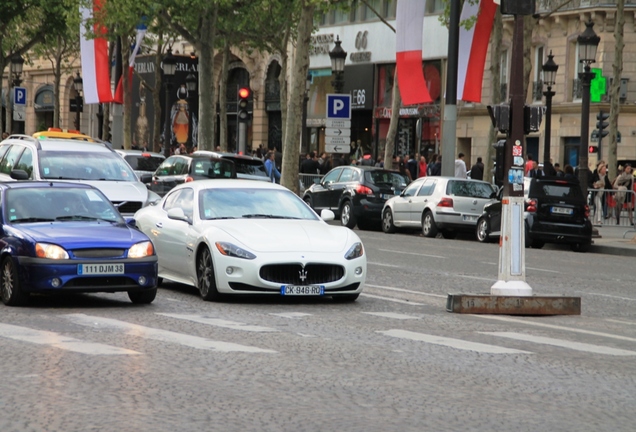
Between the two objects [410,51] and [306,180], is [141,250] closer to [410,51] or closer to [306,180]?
[410,51]

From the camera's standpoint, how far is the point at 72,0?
169 feet

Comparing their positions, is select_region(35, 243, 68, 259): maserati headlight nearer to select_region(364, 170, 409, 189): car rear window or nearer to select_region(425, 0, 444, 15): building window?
select_region(364, 170, 409, 189): car rear window

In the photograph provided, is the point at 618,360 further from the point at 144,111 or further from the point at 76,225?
the point at 144,111

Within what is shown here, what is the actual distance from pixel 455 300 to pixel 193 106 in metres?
58.6

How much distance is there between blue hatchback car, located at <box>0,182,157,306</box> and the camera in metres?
14.0

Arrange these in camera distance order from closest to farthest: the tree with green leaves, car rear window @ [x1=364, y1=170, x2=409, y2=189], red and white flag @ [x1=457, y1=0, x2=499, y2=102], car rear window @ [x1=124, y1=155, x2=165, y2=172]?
1. red and white flag @ [x1=457, y1=0, x2=499, y2=102]
2. car rear window @ [x1=364, y1=170, x2=409, y2=189]
3. car rear window @ [x1=124, y1=155, x2=165, y2=172]
4. the tree with green leaves

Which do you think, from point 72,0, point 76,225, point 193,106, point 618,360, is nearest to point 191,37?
point 72,0

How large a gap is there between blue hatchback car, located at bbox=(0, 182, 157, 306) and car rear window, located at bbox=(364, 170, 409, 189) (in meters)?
21.3

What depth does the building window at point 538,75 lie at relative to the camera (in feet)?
170

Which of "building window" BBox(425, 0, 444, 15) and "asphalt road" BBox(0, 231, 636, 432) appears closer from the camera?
"asphalt road" BBox(0, 231, 636, 432)

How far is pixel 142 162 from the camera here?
40.2 m

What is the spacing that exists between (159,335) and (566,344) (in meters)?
3.34

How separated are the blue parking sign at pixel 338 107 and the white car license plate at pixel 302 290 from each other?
2119 centimetres

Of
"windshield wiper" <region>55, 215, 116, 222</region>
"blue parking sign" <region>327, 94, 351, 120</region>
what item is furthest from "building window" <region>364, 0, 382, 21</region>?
"windshield wiper" <region>55, 215, 116, 222</region>
